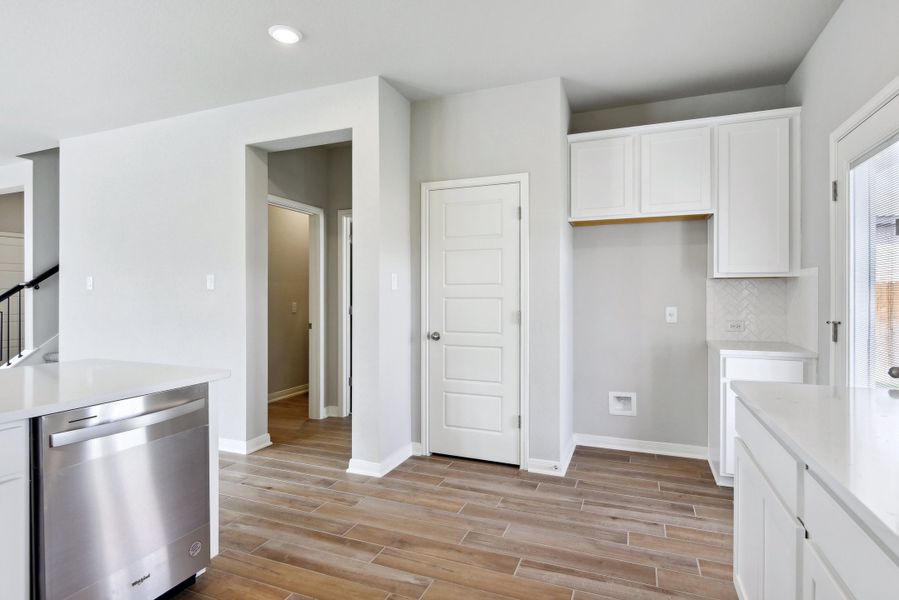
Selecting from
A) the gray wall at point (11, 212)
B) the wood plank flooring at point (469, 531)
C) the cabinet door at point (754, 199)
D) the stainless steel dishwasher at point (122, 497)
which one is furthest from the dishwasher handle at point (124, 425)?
the gray wall at point (11, 212)

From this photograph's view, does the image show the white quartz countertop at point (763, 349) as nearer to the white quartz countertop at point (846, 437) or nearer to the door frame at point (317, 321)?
the white quartz countertop at point (846, 437)

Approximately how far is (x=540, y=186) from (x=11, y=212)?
7.87 m

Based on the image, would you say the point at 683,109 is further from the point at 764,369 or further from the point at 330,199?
the point at 330,199

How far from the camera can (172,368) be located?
84.1 inches

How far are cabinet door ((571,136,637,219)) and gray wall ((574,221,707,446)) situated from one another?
355 mm

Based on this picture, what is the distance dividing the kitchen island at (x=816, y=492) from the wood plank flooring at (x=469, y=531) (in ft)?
1.78

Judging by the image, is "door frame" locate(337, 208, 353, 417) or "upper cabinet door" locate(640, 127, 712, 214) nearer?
"upper cabinet door" locate(640, 127, 712, 214)

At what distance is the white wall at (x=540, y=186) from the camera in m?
3.28

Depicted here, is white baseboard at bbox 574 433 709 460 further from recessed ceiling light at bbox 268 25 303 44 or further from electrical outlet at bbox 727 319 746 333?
recessed ceiling light at bbox 268 25 303 44

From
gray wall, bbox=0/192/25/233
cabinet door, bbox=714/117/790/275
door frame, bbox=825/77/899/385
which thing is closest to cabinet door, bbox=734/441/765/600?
door frame, bbox=825/77/899/385

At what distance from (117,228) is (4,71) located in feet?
4.52

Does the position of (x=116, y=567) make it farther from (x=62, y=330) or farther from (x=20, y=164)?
(x=20, y=164)

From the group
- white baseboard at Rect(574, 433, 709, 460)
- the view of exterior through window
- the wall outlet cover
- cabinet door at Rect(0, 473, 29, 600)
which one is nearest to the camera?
cabinet door at Rect(0, 473, 29, 600)

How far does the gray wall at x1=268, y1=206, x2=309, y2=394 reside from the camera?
5680 millimetres
